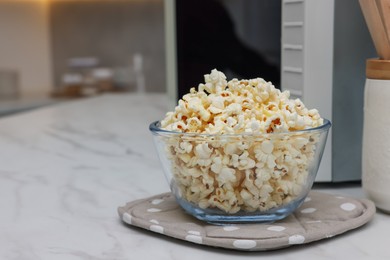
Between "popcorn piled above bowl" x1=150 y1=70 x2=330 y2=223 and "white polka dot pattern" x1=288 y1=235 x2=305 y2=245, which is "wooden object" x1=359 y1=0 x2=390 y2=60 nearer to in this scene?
"popcorn piled above bowl" x1=150 y1=70 x2=330 y2=223

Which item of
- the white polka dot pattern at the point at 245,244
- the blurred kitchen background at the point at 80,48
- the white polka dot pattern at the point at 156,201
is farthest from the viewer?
the blurred kitchen background at the point at 80,48

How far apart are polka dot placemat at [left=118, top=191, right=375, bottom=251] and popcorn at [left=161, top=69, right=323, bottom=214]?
2 cm

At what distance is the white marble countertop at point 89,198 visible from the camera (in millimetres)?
518

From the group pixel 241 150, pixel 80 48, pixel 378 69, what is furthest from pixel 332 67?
pixel 80 48

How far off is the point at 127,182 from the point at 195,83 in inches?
→ 10.2

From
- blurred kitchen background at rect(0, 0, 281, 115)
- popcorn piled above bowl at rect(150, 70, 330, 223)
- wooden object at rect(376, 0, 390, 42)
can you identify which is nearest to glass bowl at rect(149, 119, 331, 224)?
popcorn piled above bowl at rect(150, 70, 330, 223)

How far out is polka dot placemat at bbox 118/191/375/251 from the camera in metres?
0.51

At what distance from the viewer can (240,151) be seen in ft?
1.73

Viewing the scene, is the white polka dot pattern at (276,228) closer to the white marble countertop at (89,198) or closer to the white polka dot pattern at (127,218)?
the white marble countertop at (89,198)

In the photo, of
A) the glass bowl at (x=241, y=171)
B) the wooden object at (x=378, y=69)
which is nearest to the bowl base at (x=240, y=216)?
the glass bowl at (x=241, y=171)

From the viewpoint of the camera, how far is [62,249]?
0.53m

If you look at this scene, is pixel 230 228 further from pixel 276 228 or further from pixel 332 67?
pixel 332 67

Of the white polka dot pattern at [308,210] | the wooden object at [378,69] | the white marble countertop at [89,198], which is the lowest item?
the white marble countertop at [89,198]

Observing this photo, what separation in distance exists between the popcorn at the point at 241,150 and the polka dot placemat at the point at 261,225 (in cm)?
2
